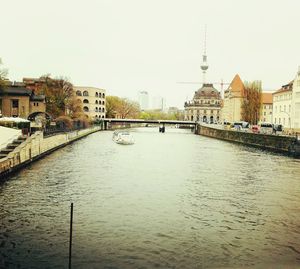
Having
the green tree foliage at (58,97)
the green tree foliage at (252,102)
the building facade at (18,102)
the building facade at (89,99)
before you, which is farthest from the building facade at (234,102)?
the building facade at (18,102)

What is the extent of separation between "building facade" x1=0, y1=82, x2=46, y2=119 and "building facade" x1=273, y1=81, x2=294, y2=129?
195 feet

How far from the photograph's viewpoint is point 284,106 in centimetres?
10931

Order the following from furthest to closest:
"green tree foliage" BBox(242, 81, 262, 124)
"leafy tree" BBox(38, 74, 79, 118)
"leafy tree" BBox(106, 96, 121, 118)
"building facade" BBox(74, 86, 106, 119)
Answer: "leafy tree" BBox(106, 96, 121, 118), "building facade" BBox(74, 86, 106, 119), "green tree foliage" BBox(242, 81, 262, 124), "leafy tree" BBox(38, 74, 79, 118)

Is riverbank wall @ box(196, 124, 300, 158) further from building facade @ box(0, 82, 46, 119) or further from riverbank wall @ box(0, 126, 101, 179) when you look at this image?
building facade @ box(0, 82, 46, 119)

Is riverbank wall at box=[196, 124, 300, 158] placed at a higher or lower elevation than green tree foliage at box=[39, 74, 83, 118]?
lower

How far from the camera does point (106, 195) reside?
→ 85.4 feet

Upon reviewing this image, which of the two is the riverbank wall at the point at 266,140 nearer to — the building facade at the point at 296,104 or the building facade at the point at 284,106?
the building facade at the point at 296,104

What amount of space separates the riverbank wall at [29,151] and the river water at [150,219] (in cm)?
95

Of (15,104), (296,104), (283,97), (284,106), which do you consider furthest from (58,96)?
(283,97)

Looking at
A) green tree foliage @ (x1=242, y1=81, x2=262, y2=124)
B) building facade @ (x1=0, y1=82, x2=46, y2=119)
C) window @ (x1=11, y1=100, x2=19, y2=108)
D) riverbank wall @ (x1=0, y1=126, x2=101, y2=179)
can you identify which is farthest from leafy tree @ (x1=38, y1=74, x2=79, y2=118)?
green tree foliage @ (x1=242, y1=81, x2=262, y2=124)

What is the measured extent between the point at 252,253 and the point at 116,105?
603 feet

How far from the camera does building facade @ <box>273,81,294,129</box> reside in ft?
343

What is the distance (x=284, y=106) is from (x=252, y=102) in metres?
8.33

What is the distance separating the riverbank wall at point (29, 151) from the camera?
31.4m
